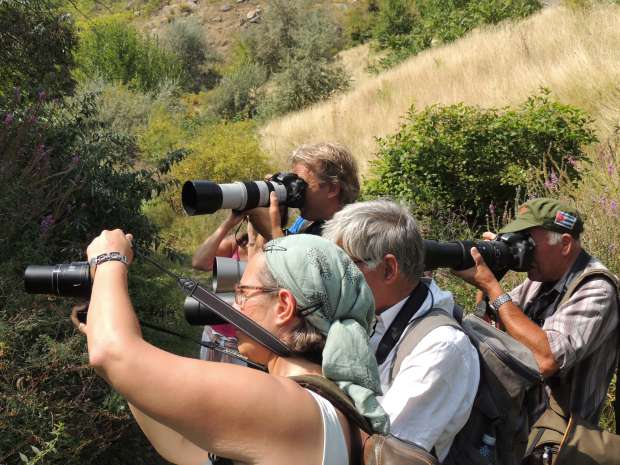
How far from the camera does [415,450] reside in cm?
137

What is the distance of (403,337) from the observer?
1882 millimetres

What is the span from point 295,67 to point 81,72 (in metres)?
7.91

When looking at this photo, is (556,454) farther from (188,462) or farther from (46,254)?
(46,254)

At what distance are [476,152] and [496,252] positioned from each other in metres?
3.63

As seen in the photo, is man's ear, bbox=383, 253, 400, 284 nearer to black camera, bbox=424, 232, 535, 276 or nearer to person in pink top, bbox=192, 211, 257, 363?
black camera, bbox=424, 232, 535, 276

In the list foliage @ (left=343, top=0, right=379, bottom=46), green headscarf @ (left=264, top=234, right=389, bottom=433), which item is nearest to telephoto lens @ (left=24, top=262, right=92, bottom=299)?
green headscarf @ (left=264, top=234, right=389, bottom=433)

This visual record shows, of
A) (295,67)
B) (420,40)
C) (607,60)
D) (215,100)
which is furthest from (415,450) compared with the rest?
(215,100)

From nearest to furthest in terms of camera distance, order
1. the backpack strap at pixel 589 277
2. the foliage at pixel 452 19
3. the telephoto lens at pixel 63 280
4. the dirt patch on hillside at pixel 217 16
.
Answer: the telephoto lens at pixel 63 280 → the backpack strap at pixel 589 277 → the foliage at pixel 452 19 → the dirt patch on hillside at pixel 217 16

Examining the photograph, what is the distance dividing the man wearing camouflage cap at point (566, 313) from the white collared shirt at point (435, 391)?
655 mm

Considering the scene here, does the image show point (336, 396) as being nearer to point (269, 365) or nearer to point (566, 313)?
point (269, 365)

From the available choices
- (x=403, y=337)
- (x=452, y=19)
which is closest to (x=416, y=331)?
(x=403, y=337)

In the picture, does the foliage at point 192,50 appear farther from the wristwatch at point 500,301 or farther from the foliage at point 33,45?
the wristwatch at point 500,301

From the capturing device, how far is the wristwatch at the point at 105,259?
1.40 meters

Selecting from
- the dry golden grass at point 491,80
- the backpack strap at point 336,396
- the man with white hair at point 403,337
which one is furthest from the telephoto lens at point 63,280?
the dry golden grass at point 491,80
